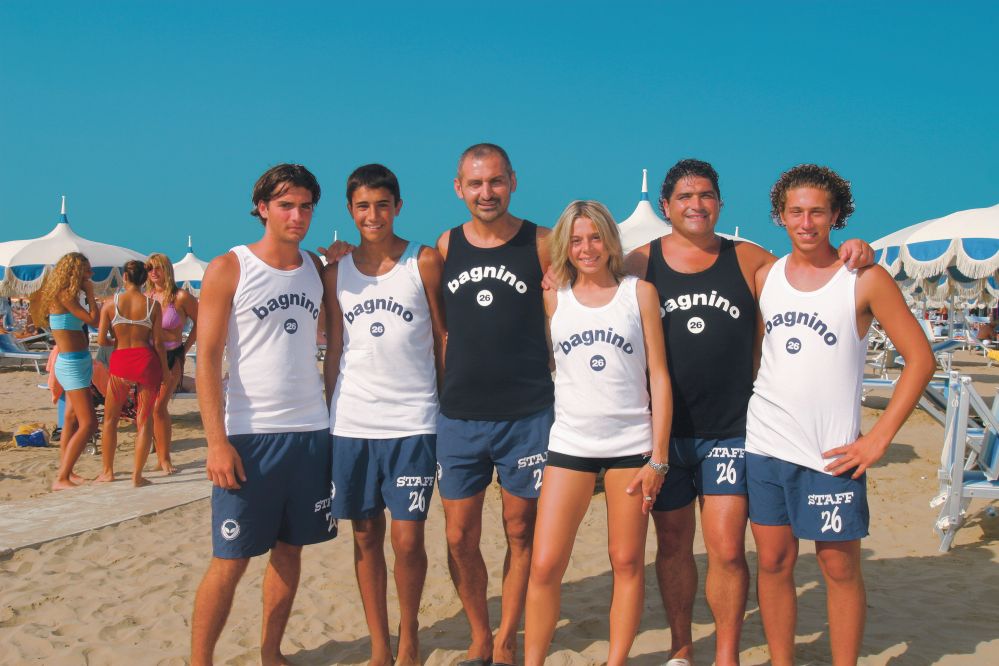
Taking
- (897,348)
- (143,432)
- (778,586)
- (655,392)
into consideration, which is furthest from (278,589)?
(143,432)

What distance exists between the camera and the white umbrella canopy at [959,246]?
10.8m

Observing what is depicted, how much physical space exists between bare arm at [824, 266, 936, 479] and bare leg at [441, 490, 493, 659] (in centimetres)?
146

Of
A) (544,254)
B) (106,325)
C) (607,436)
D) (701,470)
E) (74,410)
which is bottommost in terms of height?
(74,410)

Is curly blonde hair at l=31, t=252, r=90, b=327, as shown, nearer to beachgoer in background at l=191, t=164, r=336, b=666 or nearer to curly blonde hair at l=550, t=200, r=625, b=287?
beachgoer in background at l=191, t=164, r=336, b=666

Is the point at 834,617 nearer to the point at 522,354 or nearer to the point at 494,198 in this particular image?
the point at 522,354

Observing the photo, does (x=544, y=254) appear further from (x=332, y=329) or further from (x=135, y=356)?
(x=135, y=356)

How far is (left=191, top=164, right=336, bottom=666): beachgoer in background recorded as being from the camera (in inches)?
123

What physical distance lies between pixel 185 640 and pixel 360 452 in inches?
60.3

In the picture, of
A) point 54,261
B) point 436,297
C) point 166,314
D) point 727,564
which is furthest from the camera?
point 54,261

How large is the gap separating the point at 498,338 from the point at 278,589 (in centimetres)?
146

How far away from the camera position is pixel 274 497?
3201mm

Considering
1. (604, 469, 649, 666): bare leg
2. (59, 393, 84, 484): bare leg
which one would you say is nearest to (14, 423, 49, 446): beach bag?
(59, 393, 84, 484): bare leg

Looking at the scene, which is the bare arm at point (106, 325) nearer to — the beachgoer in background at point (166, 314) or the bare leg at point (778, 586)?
the beachgoer in background at point (166, 314)

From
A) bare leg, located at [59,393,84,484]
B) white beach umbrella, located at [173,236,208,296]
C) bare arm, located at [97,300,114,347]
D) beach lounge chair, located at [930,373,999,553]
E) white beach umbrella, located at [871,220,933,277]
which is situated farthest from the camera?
white beach umbrella, located at [173,236,208,296]
